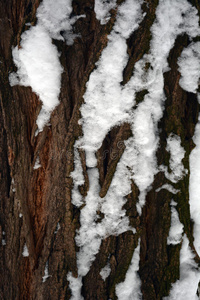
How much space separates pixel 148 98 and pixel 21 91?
2.66 ft

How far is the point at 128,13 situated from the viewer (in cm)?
105

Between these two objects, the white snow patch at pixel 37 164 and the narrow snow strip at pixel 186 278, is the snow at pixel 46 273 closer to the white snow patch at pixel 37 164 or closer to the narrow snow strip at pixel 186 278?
the white snow patch at pixel 37 164

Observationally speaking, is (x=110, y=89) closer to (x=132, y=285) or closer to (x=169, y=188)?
(x=169, y=188)

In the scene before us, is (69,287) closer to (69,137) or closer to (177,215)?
(177,215)

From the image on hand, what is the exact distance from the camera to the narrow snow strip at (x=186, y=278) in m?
1.16

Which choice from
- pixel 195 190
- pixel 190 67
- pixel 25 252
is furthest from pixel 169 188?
pixel 25 252

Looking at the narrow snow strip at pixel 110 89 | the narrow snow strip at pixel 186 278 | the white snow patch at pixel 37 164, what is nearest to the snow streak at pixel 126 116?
the narrow snow strip at pixel 110 89

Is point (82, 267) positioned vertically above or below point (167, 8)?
below

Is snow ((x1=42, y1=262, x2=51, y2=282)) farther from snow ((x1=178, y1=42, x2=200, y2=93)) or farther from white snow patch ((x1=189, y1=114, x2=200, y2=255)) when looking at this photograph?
snow ((x1=178, y1=42, x2=200, y2=93))

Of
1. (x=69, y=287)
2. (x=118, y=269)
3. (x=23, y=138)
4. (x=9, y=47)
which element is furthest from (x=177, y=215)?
(x=9, y=47)

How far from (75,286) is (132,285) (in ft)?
1.18

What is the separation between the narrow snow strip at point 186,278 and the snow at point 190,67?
97cm

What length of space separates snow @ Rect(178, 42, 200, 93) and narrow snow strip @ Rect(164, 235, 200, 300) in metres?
0.97

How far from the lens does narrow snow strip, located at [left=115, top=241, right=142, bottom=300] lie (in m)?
1.15
